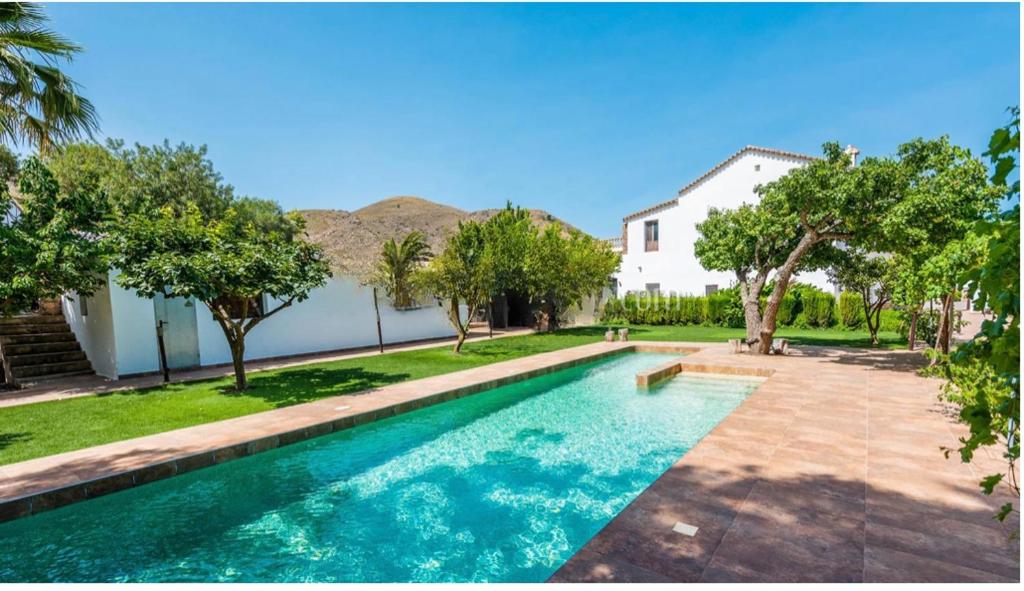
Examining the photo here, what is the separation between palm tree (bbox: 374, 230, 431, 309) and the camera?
19078 millimetres

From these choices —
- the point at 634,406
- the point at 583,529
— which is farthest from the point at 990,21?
the point at 634,406

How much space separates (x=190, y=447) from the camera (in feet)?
20.5

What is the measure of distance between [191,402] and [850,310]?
26.3 meters

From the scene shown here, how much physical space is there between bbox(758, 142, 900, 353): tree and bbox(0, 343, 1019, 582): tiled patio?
4.34 metres

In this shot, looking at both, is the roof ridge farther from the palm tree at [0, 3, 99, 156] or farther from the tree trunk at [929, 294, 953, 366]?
the palm tree at [0, 3, 99, 156]

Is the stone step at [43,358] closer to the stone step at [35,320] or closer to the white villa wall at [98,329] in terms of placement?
the white villa wall at [98,329]

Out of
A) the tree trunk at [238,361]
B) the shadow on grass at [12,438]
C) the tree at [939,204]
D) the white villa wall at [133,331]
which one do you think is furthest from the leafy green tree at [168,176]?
the tree at [939,204]

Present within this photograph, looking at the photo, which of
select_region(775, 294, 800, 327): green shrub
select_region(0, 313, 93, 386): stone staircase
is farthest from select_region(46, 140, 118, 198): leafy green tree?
select_region(775, 294, 800, 327): green shrub

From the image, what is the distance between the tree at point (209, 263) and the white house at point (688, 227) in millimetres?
21807

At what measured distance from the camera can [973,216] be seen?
9305 mm

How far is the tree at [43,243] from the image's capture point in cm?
913

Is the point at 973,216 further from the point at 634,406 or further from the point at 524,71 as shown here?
the point at 524,71

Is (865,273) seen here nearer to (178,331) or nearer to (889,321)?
(889,321)

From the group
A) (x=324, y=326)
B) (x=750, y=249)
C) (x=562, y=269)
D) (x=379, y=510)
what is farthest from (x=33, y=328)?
(x=750, y=249)
